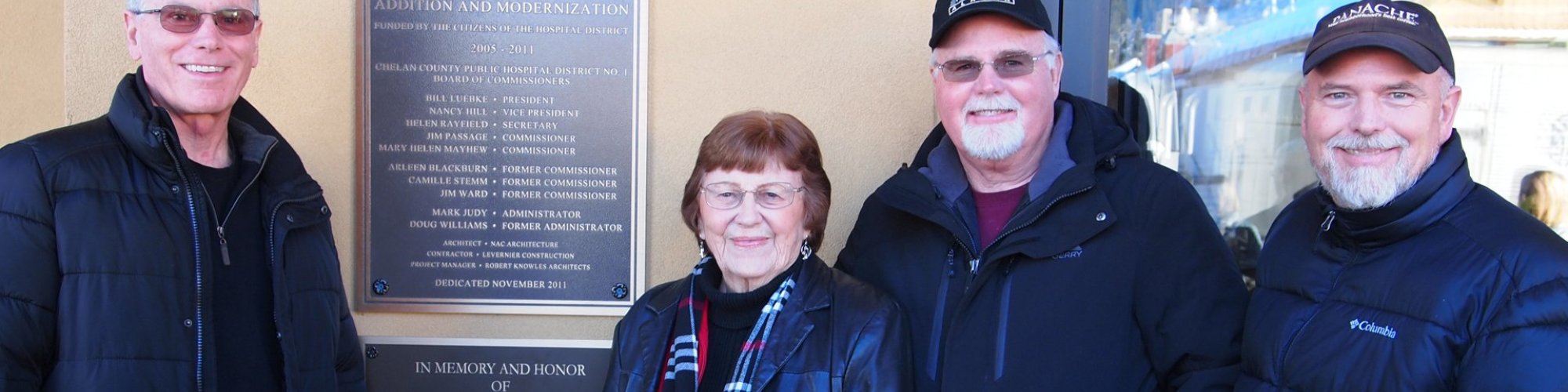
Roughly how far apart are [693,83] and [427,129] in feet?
2.87

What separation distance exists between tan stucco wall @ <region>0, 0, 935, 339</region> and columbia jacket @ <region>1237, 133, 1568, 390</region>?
1.57 meters

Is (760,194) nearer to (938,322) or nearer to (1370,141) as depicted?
(938,322)

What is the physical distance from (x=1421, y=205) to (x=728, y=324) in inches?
59.1

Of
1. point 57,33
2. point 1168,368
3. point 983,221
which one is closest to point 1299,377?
point 1168,368

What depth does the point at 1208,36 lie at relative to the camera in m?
4.08

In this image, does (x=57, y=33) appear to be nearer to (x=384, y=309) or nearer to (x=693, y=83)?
(x=384, y=309)

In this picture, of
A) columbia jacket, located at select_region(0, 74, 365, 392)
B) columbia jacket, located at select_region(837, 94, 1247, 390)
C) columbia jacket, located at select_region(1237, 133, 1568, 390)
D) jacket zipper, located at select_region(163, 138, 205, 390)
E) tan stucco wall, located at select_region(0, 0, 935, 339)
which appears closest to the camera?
columbia jacket, located at select_region(1237, 133, 1568, 390)

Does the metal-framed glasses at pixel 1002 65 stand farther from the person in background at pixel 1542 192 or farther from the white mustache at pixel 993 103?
the person in background at pixel 1542 192

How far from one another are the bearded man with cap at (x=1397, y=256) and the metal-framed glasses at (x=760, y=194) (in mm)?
1090

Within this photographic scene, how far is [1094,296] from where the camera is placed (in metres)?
2.68

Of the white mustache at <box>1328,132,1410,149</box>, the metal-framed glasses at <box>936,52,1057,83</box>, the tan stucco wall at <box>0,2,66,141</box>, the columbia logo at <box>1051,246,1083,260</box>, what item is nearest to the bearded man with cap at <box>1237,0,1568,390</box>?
the white mustache at <box>1328,132,1410,149</box>

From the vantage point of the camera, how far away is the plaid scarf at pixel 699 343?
2.63 meters

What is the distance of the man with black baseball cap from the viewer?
104 inches

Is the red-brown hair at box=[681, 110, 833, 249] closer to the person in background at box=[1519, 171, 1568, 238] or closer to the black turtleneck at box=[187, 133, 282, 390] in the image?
the black turtleneck at box=[187, 133, 282, 390]
